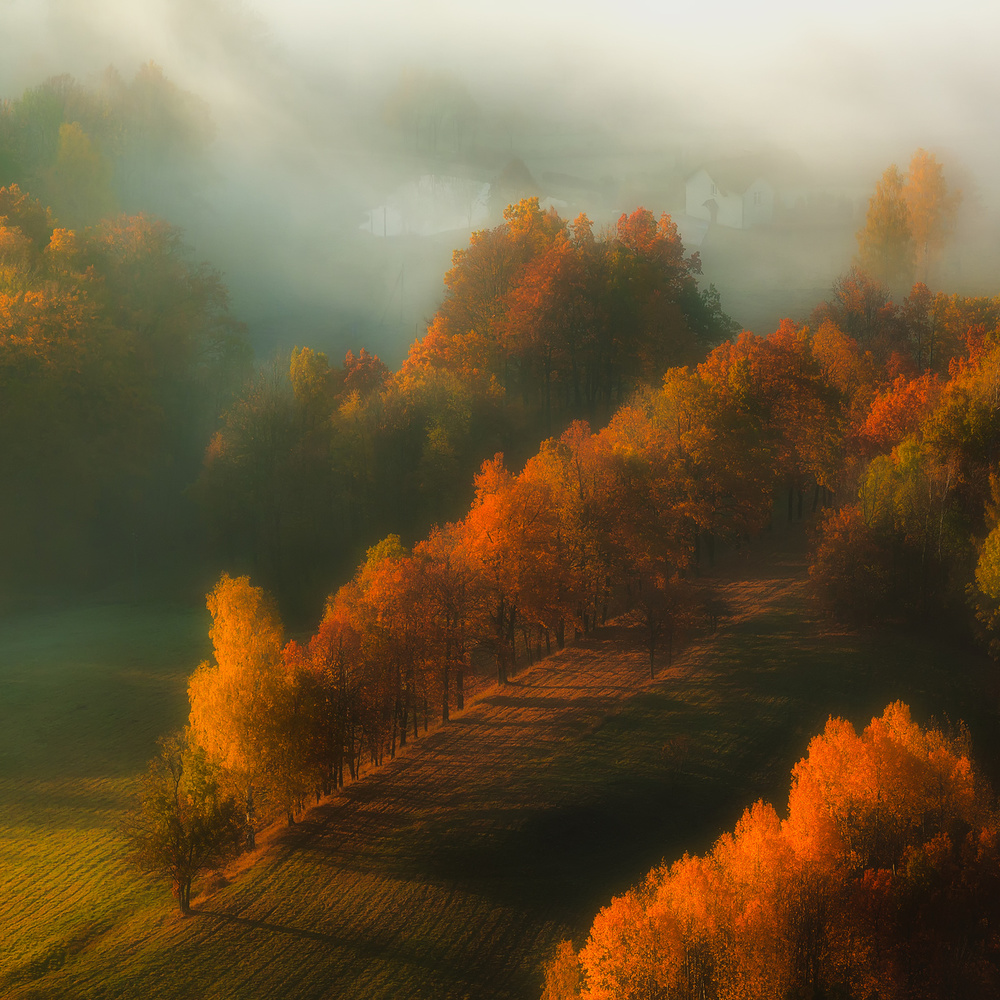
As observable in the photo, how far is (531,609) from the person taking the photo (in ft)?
160

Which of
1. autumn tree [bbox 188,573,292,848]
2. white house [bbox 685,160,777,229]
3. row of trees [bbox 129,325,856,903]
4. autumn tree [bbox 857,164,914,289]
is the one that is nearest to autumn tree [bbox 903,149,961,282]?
autumn tree [bbox 857,164,914,289]

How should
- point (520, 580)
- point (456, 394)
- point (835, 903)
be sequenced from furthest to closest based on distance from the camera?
1. point (456, 394)
2. point (520, 580)
3. point (835, 903)

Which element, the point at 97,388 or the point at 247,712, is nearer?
the point at 247,712

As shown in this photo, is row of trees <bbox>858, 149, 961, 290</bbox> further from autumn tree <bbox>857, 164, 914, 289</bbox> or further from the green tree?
the green tree

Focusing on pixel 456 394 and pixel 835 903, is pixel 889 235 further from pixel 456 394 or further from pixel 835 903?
pixel 835 903

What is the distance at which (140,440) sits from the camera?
75.9 metres

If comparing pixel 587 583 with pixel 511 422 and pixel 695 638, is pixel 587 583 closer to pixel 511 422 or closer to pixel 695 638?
pixel 695 638

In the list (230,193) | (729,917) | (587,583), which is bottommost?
(729,917)

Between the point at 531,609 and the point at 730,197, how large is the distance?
77502 millimetres

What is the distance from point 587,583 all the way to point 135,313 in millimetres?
52874

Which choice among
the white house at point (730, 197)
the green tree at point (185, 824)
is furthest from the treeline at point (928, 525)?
the white house at point (730, 197)

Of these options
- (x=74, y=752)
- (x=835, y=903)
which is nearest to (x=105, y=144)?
(x=74, y=752)

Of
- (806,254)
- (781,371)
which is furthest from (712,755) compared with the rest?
(806,254)

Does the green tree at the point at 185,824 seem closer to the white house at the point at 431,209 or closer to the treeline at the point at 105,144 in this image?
the treeline at the point at 105,144
